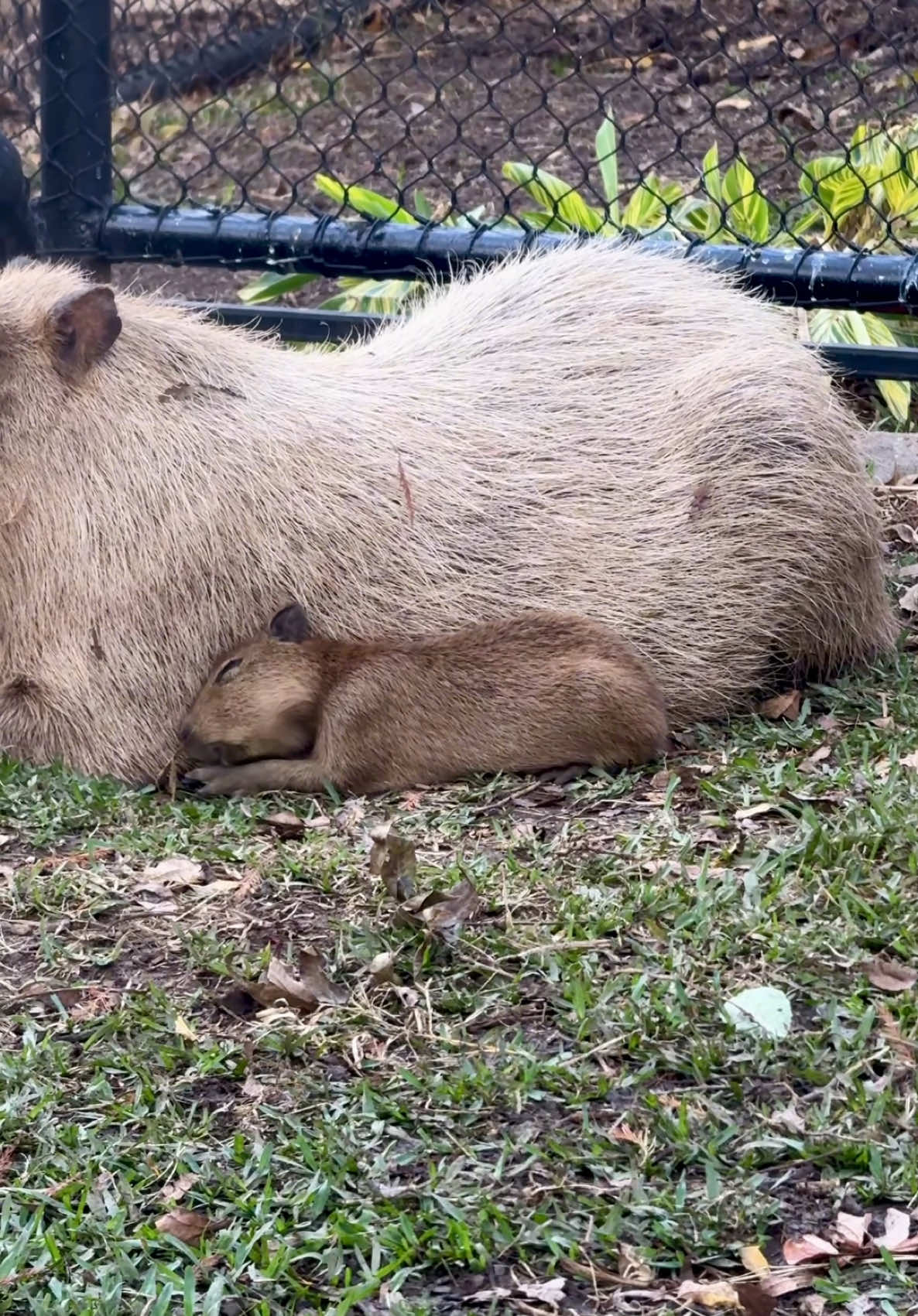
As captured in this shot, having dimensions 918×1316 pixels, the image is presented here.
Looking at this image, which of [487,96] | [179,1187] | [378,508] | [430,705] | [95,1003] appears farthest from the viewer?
[487,96]

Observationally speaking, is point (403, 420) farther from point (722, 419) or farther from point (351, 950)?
point (351, 950)

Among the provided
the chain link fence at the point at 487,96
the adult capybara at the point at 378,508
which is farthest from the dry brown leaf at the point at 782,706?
the chain link fence at the point at 487,96

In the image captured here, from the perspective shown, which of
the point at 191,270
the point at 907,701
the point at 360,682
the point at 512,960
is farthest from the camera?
the point at 191,270

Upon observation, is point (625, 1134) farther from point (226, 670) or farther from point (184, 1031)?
point (226, 670)

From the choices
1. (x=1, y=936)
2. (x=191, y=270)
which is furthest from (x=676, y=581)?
(x=191, y=270)

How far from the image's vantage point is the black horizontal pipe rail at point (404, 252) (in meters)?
5.05

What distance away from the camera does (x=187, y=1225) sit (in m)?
2.39

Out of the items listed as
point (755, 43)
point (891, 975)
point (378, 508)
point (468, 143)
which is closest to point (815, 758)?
point (891, 975)

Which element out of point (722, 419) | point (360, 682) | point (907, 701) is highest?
point (722, 419)

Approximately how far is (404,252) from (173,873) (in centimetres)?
256

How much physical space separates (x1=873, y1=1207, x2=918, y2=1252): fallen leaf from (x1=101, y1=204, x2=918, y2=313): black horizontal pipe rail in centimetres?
320

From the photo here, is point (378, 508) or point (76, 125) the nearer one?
point (378, 508)

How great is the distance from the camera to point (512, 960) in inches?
119

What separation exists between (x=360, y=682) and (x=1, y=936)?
1.00 meters
